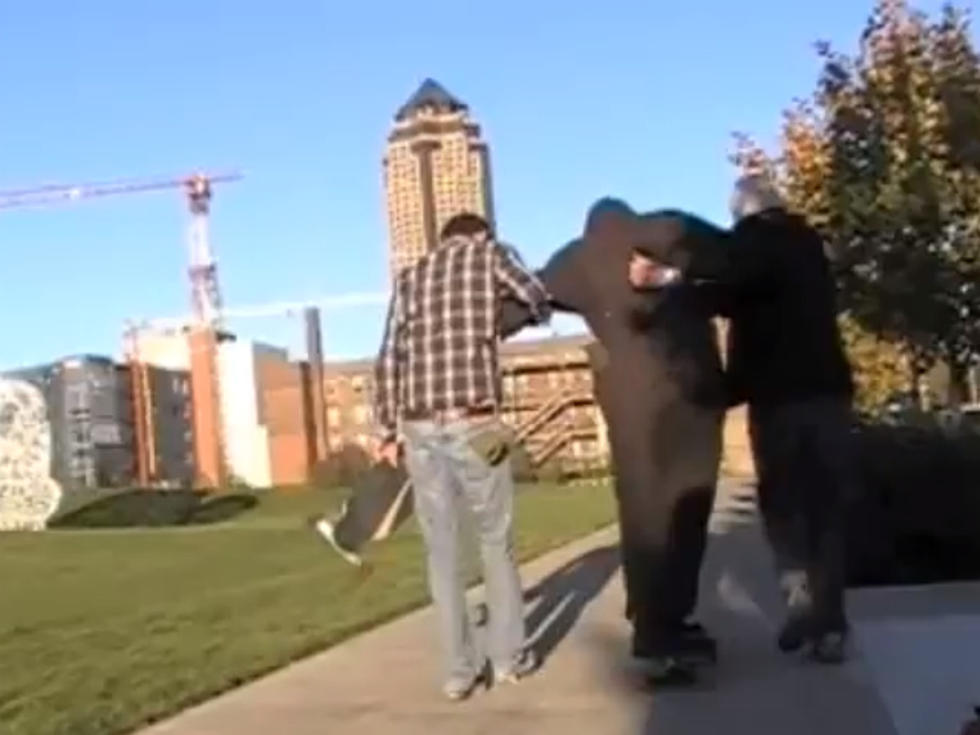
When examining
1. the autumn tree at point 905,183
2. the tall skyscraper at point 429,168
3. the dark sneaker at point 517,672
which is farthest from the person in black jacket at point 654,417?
the autumn tree at point 905,183

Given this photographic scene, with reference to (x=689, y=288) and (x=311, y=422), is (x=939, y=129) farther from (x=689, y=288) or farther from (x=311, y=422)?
(x=311, y=422)

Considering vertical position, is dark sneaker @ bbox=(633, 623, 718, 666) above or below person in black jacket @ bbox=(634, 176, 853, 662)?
below

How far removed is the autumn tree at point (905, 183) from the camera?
1981 centimetres

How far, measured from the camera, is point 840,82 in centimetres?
2269

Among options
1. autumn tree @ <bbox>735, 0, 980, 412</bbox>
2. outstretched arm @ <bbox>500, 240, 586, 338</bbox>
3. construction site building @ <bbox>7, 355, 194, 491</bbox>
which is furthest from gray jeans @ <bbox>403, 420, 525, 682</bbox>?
construction site building @ <bbox>7, 355, 194, 491</bbox>

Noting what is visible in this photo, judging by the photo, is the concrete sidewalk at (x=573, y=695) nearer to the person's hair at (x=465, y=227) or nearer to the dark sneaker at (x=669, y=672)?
the dark sneaker at (x=669, y=672)

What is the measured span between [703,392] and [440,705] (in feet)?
5.08

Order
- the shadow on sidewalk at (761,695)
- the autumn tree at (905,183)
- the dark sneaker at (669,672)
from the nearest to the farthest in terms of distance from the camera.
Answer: the shadow on sidewalk at (761,695), the dark sneaker at (669,672), the autumn tree at (905,183)

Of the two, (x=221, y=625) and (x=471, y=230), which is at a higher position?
(x=471, y=230)

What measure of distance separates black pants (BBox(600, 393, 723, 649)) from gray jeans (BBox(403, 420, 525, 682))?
1.56ft

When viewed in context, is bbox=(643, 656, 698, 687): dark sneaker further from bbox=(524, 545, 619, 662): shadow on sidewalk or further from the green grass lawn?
the green grass lawn

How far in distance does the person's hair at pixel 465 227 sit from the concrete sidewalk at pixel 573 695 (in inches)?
70.2

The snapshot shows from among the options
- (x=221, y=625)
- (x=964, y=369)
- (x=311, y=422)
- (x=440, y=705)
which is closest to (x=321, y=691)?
(x=440, y=705)

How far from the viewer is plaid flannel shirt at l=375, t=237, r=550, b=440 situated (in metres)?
7.54
